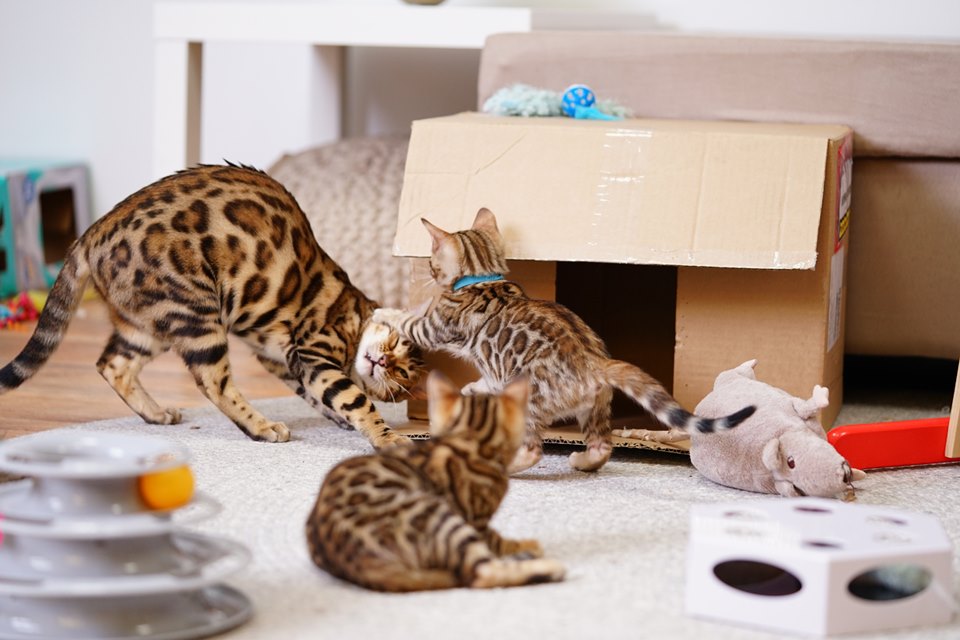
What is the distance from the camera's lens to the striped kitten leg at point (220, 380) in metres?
2.07

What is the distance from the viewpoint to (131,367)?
7.30 feet

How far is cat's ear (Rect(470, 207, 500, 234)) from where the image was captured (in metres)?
2.03

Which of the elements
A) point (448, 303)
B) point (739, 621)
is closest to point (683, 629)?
point (739, 621)

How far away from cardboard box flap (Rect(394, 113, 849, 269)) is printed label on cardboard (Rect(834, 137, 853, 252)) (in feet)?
0.27

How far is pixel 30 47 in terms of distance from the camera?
4008 millimetres

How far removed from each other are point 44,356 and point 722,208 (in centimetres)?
115

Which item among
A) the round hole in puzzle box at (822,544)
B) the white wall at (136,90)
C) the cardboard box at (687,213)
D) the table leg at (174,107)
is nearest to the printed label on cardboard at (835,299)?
the cardboard box at (687,213)

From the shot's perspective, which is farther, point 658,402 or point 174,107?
point 174,107

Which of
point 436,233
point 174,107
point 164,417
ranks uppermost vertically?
point 174,107

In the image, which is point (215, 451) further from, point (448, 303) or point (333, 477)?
point (333, 477)

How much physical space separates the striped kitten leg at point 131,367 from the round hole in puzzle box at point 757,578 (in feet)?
3.73

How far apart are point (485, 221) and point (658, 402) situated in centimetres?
46

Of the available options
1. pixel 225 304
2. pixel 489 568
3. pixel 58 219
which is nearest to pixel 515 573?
pixel 489 568

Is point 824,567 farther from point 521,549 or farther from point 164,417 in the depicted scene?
point 164,417
